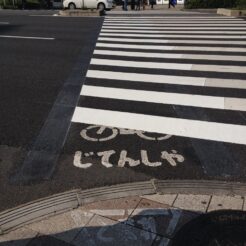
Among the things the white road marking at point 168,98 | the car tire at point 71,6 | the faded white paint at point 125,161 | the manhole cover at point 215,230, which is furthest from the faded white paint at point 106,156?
the car tire at point 71,6

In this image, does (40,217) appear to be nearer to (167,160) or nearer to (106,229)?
(106,229)

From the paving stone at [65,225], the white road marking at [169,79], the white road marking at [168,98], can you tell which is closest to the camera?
the paving stone at [65,225]

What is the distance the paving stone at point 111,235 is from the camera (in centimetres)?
313

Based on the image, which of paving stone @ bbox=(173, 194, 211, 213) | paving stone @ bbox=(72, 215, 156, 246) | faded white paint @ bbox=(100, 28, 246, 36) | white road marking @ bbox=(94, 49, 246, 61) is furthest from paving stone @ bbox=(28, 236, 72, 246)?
faded white paint @ bbox=(100, 28, 246, 36)

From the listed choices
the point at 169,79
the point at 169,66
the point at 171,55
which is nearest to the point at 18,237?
the point at 169,79

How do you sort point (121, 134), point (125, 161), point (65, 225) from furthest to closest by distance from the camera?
point (121, 134) → point (125, 161) → point (65, 225)

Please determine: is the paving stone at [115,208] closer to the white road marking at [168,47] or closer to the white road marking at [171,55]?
the white road marking at [171,55]

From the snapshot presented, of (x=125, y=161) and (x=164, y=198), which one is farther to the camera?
(x=125, y=161)

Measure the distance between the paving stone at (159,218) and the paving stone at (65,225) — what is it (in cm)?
40

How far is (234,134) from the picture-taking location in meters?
5.28

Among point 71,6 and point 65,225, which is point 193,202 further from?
point 71,6

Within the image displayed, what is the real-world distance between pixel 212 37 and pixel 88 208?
10.8 meters

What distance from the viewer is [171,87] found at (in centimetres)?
748

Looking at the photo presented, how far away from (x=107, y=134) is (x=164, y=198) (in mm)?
1832
